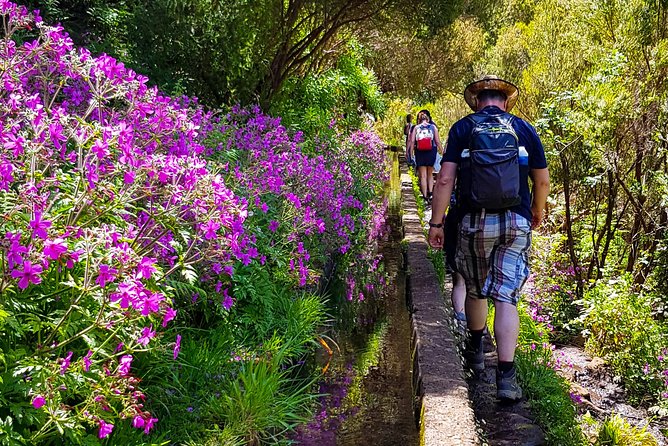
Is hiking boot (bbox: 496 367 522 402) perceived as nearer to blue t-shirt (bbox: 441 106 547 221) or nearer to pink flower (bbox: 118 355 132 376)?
blue t-shirt (bbox: 441 106 547 221)

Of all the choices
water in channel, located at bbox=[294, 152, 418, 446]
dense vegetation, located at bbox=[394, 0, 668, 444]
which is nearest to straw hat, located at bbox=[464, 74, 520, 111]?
water in channel, located at bbox=[294, 152, 418, 446]

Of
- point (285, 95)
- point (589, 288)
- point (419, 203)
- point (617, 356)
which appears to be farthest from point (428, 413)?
point (285, 95)

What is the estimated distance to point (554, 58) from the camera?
8.61 meters

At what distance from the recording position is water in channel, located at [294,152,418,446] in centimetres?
386

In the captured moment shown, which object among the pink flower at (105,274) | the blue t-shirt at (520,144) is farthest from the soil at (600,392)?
the pink flower at (105,274)

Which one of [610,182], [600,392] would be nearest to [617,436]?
[600,392]

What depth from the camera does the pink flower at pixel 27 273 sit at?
1.83 metres

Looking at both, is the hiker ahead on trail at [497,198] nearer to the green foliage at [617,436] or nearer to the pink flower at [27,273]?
the green foliage at [617,436]

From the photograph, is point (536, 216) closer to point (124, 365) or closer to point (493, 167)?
point (493, 167)

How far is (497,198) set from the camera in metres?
3.76

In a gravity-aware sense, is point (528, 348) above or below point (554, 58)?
below

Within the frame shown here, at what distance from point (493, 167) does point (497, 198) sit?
17 cm

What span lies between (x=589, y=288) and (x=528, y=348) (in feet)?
8.98

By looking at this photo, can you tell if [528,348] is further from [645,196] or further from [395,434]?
[645,196]
